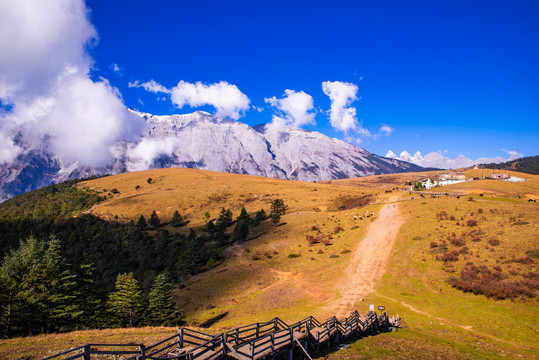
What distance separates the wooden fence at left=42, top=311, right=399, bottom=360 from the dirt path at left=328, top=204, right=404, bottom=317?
293 inches

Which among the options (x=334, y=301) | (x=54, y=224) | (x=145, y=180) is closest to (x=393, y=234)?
(x=334, y=301)

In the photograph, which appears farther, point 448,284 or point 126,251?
point 126,251

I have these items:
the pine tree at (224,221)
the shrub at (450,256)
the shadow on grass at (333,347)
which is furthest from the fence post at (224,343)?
the pine tree at (224,221)

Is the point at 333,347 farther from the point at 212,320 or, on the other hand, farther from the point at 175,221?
the point at 175,221

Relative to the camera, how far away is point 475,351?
62.5 ft

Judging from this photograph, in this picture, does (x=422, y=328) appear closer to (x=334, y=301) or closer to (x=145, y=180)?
(x=334, y=301)

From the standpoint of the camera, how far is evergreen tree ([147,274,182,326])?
32.5 m

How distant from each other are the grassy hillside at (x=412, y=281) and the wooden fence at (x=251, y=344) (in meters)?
1.15

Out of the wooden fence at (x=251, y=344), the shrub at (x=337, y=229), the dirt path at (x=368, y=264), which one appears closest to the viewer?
the wooden fence at (x=251, y=344)

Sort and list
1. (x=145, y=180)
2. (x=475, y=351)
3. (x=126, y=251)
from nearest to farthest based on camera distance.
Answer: (x=475, y=351) < (x=126, y=251) < (x=145, y=180)

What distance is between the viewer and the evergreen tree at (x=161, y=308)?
3253 cm

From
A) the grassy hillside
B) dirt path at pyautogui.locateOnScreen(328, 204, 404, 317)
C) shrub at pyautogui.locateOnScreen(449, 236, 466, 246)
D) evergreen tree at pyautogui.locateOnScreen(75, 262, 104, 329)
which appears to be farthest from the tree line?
shrub at pyautogui.locateOnScreen(449, 236, 466, 246)

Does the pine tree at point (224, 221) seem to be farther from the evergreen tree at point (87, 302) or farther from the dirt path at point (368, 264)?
the dirt path at point (368, 264)

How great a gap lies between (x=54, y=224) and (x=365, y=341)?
388ft
